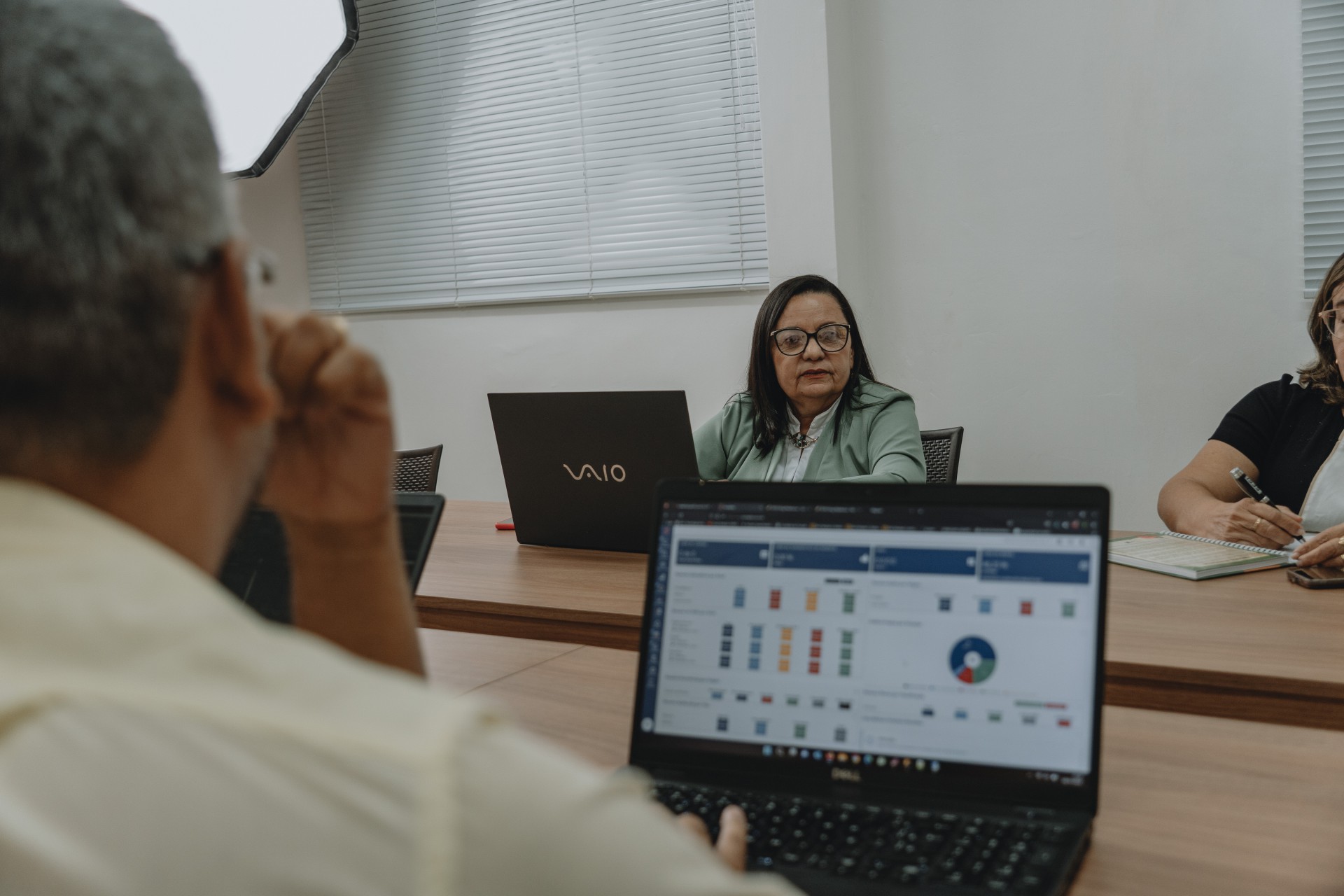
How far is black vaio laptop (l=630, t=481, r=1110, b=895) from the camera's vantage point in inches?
33.8

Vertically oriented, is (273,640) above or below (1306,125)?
below

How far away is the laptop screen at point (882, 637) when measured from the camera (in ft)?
2.92

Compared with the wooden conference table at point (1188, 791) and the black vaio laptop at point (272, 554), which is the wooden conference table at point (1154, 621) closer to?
the wooden conference table at point (1188, 791)

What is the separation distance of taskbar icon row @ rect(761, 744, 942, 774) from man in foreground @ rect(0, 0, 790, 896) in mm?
455

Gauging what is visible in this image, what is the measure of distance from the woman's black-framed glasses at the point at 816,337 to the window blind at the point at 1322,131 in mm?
1370

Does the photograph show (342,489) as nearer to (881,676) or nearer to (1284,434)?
(881,676)

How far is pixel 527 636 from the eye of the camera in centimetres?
186

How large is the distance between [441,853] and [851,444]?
2.28 metres

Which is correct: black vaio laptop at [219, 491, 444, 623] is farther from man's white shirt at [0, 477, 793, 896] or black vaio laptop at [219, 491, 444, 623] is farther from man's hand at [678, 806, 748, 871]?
man's white shirt at [0, 477, 793, 896]

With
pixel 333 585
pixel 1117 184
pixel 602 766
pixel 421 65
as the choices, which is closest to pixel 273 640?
pixel 333 585

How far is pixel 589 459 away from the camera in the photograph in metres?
2.09

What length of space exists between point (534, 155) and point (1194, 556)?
291cm

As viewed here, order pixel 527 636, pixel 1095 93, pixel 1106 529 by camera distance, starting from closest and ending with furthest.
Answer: pixel 1106 529
pixel 527 636
pixel 1095 93

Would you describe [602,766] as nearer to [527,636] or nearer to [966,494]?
[966,494]
